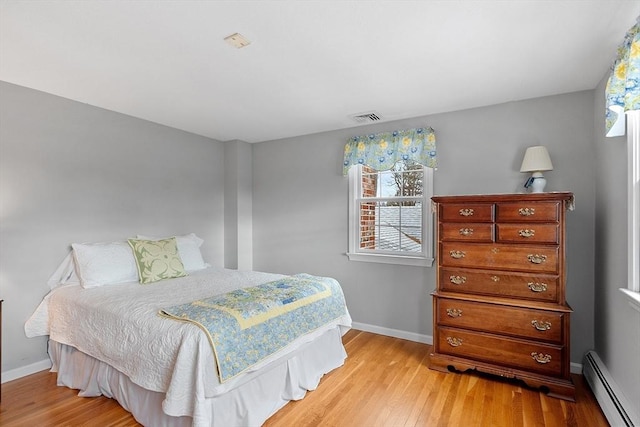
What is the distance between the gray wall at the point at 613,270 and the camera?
189 cm

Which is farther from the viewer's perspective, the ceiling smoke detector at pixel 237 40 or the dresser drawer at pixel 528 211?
the dresser drawer at pixel 528 211

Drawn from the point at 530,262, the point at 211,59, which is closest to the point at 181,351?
the point at 211,59

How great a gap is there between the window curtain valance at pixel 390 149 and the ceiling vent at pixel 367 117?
0.55ft

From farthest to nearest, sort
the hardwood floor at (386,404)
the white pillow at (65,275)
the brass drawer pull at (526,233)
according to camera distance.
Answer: the white pillow at (65,275) → the brass drawer pull at (526,233) → the hardwood floor at (386,404)

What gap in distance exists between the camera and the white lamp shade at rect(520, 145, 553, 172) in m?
2.69

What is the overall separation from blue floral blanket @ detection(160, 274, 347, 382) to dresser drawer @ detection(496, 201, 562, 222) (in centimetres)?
152

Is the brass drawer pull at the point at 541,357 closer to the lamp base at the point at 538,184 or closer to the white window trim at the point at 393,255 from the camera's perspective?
the white window trim at the point at 393,255

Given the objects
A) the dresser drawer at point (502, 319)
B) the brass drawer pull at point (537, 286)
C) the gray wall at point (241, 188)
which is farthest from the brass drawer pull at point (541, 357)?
the gray wall at point (241, 188)

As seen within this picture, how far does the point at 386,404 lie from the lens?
2.27 metres

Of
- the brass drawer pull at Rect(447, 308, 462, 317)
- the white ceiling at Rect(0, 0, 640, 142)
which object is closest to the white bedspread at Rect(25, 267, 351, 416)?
the brass drawer pull at Rect(447, 308, 462, 317)

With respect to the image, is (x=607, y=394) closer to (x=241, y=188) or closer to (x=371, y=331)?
(x=371, y=331)

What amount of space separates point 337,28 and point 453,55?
2.76ft

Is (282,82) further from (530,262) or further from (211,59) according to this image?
(530,262)

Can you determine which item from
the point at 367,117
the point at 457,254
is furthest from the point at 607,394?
the point at 367,117
